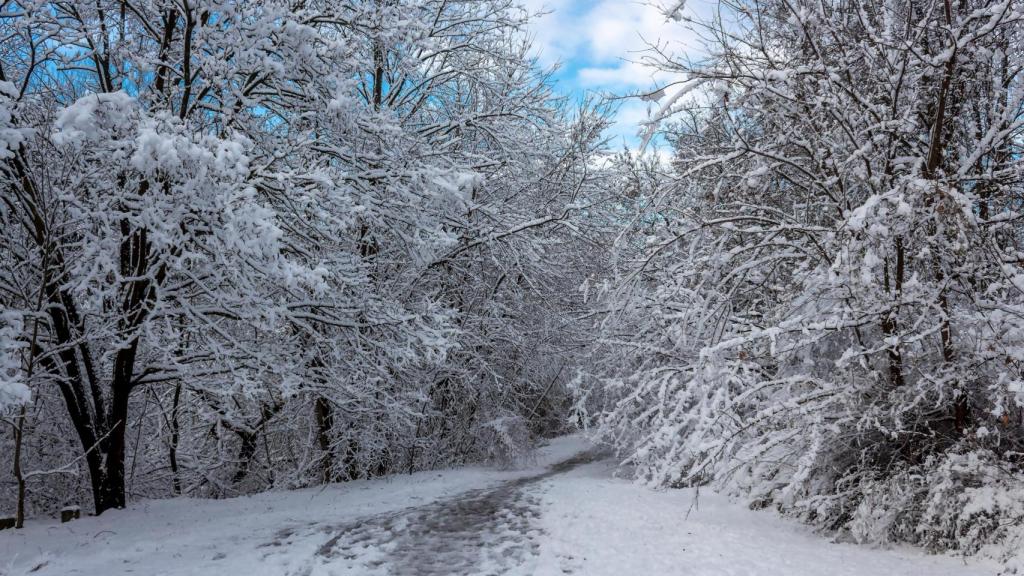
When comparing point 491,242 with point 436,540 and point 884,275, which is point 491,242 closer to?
point 436,540

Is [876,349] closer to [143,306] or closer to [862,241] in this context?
[862,241]

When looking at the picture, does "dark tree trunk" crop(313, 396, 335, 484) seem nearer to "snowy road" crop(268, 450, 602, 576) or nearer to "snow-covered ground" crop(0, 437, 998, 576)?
"snow-covered ground" crop(0, 437, 998, 576)

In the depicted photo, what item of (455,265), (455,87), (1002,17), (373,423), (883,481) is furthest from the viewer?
(455,87)

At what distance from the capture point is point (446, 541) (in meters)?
7.54

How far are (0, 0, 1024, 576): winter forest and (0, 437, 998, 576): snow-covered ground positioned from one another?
9cm

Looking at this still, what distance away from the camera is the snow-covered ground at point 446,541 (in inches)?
242

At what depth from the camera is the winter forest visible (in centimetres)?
617

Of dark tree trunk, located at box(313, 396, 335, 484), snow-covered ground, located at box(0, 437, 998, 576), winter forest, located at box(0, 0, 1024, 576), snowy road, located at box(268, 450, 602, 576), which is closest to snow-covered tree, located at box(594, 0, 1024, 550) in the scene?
winter forest, located at box(0, 0, 1024, 576)

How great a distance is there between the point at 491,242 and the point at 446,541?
6135 mm

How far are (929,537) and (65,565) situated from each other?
8.14m

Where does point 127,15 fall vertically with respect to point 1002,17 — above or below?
above

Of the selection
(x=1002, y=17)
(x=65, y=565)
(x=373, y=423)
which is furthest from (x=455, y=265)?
(x=1002, y=17)

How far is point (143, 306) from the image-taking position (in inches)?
300

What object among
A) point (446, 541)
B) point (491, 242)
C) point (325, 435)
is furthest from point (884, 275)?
point (325, 435)
